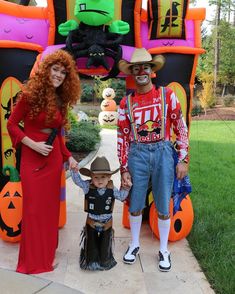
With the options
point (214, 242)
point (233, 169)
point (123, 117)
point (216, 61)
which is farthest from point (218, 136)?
point (216, 61)

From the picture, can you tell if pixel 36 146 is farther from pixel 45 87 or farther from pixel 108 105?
pixel 108 105

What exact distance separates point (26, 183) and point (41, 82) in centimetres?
85

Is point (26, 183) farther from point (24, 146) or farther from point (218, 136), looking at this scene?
point (218, 136)

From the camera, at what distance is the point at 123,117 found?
354cm

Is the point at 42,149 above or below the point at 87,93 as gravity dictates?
above

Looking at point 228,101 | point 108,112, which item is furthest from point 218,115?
point 108,112

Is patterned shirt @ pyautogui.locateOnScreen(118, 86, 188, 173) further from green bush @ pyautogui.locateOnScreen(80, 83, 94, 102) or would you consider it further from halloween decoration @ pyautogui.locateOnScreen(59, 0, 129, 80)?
green bush @ pyautogui.locateOnScreen(80, 83, 94, 102)

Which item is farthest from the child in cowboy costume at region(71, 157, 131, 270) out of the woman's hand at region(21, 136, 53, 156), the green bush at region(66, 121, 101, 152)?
the green bush at region(66, 121, 101, 152)

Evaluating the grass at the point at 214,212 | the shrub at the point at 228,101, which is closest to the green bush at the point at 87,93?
the shrub at the point at 228,101

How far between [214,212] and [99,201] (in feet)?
7.53

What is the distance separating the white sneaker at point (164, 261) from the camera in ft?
11.7

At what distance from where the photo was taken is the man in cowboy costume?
342 cm

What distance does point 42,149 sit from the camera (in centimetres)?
329

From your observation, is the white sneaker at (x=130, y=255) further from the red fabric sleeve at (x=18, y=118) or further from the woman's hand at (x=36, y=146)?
the red fabric sleeve at (x=18, y=118)
